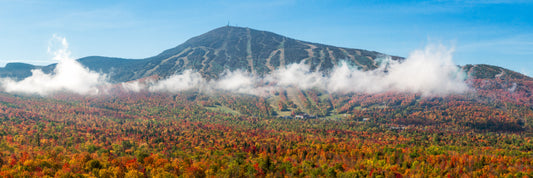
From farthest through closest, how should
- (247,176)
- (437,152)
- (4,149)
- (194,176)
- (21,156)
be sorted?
1. (437,152)
2. (4,149)
3. (21,156)
4. (247,176)
5. (194,176)

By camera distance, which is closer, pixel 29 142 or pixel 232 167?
pixel 232 167

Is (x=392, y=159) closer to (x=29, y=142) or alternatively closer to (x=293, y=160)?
(x=293, y=160)

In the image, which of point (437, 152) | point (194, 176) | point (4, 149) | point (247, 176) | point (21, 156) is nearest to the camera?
point (194, 176)

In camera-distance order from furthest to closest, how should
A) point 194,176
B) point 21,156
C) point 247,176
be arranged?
point 21,156 → point 247,176 → point 194,176

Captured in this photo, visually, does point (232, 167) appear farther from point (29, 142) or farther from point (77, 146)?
point (29, 142)

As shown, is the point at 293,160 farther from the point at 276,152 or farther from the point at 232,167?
the point at 232,167

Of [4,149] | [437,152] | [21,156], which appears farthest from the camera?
[437,152]

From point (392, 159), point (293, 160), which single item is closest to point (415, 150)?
point (392, 159)

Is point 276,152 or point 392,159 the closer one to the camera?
point 392,159

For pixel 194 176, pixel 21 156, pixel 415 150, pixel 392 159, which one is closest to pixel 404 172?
pixel 392 159
